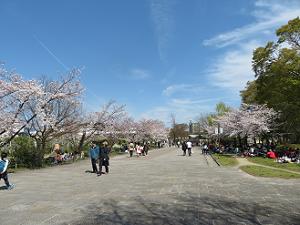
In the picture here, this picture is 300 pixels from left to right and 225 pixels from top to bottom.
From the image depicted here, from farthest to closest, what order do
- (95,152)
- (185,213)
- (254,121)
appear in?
(254,121) → (95,152) → (185,213)

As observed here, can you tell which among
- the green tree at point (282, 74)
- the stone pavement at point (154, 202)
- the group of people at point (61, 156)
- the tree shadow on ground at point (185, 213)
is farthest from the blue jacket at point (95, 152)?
the green tree at point (282, 74)

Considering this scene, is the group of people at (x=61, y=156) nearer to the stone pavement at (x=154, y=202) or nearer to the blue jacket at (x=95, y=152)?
the blue jacket at (x=95, y=152)

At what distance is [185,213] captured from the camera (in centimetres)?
952

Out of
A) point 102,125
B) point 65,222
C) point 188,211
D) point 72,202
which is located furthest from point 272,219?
point 102,125

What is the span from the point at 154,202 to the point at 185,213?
1.80 meters

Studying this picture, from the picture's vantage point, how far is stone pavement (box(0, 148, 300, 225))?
8.94m

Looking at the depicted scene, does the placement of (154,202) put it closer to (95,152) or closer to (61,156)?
(95,152)

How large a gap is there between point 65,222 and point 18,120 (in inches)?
665

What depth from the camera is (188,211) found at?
9773mm

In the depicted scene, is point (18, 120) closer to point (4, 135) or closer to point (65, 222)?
point (4, 135)

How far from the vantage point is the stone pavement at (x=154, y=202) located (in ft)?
29.3

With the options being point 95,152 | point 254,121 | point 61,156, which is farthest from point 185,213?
point 254,121

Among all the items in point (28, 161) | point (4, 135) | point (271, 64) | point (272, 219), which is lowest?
point (272, 219)

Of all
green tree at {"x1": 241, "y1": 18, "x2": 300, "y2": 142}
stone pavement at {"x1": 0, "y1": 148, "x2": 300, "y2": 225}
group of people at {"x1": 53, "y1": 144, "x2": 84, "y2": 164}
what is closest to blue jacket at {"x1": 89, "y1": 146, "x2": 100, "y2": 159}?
stone pavement at {"x1": 0, "y1": 148, "x2": 300, "y2": 225}
